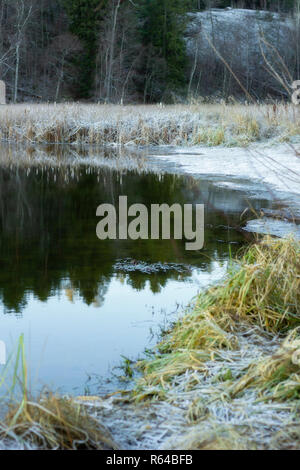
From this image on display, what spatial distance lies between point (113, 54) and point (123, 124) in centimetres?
1876

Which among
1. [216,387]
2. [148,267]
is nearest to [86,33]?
[148,267]

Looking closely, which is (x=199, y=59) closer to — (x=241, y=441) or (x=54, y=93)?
(x=54, y=93)

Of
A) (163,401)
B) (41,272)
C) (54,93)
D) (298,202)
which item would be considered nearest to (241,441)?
Answer: (163,401)

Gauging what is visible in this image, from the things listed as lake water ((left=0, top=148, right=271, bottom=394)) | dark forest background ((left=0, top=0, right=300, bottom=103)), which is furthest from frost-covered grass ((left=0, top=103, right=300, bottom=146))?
dark forest background ((left=0, top=0, right=300, bottom=103))

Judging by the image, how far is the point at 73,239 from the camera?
18.7ft

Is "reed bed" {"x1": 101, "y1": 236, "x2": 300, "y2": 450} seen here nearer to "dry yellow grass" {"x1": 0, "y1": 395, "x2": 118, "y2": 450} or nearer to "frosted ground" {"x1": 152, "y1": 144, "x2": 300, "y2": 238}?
"dry yellow grass" {"x1": 0, "y1": 395, "x2": 118, "y2": 450}

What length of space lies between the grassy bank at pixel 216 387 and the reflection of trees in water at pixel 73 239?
0.99 m

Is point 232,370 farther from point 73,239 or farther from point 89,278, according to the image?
point 73,239

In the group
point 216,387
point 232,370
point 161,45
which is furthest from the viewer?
point 161,45

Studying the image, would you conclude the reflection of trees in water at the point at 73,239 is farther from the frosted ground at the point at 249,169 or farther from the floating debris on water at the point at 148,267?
the frosted ground at the point at 249,169

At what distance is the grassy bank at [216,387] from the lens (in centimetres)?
224

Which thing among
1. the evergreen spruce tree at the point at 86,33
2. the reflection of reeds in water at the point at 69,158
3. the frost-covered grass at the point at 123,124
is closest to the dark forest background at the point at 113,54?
the evergreen spruce tree at the point at 86,33

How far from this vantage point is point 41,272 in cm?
465

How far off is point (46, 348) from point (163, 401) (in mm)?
927
